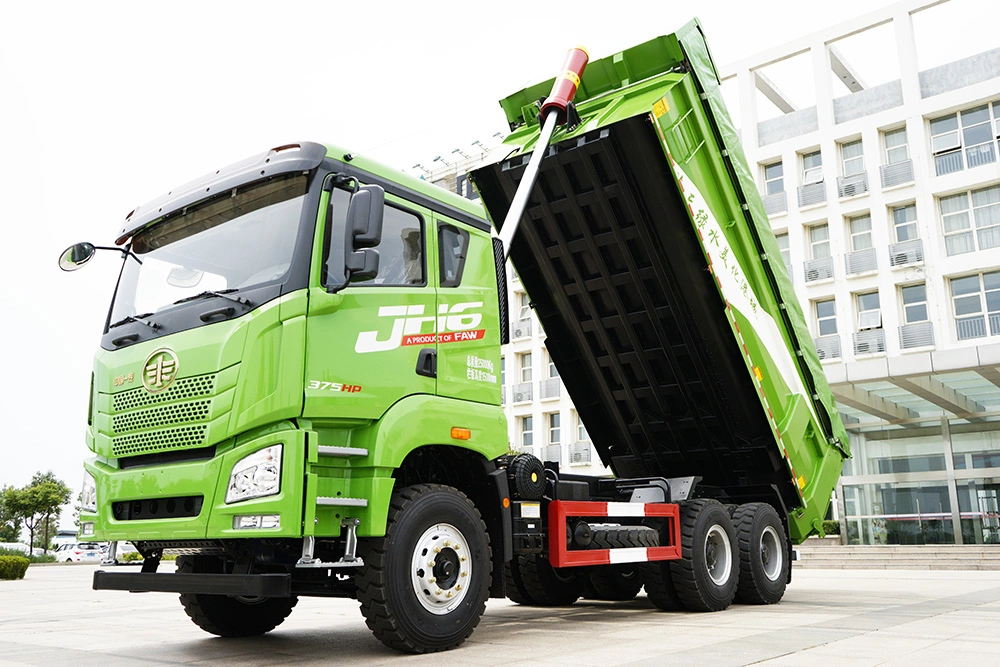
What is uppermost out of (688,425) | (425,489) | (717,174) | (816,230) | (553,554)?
(816,230)

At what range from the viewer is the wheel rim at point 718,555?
8.24 metres

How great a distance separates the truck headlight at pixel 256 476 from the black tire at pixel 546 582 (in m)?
4.64

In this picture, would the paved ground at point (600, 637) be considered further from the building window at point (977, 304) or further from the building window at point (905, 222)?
the building window at point (905, 222)

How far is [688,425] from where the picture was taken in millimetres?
8758

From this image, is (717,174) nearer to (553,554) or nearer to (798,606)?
(553,554)

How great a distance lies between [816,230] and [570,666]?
27716 mm

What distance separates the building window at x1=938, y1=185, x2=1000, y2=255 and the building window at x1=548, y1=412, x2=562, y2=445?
55.7ft

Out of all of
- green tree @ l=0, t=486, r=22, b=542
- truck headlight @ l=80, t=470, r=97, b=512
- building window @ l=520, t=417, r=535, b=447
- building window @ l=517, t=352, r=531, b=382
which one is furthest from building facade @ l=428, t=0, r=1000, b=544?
green tree @ l=0, t=486, r=22, b=542

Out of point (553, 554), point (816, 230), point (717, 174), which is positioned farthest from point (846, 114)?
point (553, 554)

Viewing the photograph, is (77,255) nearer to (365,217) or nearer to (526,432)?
(365,217)

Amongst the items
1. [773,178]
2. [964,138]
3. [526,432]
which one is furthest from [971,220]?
[526,432]

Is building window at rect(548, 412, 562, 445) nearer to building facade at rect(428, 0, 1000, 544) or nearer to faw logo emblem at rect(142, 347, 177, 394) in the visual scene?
building facade at rect(428, 0, 1000, 544)

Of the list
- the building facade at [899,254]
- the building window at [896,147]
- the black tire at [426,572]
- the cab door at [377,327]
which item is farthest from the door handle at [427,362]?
the building window at [896,147]

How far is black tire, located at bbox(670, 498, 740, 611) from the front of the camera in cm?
787
